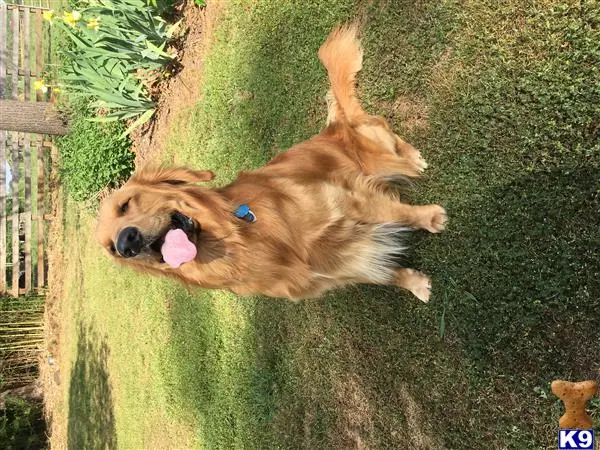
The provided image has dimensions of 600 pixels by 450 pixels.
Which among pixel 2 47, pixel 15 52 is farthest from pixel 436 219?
pixel 2 47

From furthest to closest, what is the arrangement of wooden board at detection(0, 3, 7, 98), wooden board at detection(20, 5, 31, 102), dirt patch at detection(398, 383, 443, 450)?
wooden board at detection(20, 5, 31, 102)
wooden board at detection(0, 3, 7, 98)
dirt patch at detection(398, 383, 443, 450)

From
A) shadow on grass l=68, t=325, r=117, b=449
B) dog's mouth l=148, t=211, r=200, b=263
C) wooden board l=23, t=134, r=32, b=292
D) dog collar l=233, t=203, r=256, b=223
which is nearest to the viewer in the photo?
dog's mouth l=148, t=211, r=200, b=263

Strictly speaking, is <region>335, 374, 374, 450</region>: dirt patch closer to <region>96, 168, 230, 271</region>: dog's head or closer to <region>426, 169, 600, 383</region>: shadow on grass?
<region>426, 169, 600, 383</region>: shadow on grass

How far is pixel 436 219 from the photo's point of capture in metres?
3.39

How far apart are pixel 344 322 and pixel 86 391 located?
5.89 metres

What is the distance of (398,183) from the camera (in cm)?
362

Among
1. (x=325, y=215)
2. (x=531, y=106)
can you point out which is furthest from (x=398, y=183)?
(x=531, y=106)

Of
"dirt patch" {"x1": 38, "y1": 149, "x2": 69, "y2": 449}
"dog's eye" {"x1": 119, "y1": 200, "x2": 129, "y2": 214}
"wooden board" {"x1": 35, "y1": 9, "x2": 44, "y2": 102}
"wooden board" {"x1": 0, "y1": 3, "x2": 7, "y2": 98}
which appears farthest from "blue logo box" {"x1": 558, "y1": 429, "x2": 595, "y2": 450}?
"wooden board" {"x1": 0, "y1": 3, "x2": 7, "y2": 98}

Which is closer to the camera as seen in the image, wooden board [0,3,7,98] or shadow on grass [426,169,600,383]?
shadow on grass [426,169,600,383]

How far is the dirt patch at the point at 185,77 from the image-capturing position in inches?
243

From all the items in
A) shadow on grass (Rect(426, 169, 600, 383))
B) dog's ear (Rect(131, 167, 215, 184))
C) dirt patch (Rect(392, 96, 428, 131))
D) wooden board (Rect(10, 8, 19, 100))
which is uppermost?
wooden board (Rect(10, 8, 19, 100))

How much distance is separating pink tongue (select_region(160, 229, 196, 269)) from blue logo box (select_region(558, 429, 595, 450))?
78.0 inches

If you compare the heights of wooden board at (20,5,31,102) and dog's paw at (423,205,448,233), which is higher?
wooden board at (20,5,31,102)

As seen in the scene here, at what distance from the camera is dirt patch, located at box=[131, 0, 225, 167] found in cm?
616
